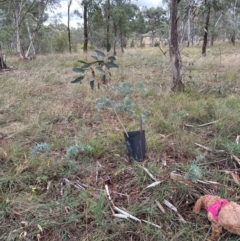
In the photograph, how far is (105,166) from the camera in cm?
190

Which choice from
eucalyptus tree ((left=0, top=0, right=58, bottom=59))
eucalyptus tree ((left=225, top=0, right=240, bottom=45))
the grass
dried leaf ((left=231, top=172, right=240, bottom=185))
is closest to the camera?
the grass

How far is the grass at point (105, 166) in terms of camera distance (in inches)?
52.0

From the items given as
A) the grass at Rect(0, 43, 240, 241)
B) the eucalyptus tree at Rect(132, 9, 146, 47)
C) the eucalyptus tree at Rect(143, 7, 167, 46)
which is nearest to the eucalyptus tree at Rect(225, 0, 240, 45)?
the eucalyptus tree at Rect(143, 7, 167, 46)

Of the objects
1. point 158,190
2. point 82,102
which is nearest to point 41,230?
point 158,190

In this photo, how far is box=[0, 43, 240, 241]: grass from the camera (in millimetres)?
1320

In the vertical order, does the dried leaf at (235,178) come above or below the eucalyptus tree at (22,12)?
below

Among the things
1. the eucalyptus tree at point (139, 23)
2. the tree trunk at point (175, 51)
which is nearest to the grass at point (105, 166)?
the tree trunk at point (175, 51)

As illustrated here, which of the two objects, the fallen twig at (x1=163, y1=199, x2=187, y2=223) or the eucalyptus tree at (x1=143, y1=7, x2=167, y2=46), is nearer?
the fallen twig at (x1=163, y1=199, x2=187, y2=223)

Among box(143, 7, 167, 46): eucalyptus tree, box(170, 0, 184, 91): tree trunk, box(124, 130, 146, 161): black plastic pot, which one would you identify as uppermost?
box(143, 7, 167, 46): eucalyptus tree

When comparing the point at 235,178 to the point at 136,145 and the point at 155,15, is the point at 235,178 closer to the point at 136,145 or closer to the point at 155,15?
the point at 136,145

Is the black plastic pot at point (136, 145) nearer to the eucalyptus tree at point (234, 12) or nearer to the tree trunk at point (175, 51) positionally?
the tree trunk at point (175, 51)

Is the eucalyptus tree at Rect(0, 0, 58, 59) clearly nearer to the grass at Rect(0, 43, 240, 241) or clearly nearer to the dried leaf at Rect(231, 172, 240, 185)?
the grass at Rect(0, 43, 240, 241)

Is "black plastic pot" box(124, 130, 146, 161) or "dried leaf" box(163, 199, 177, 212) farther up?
"black plastic pot" box(124, 130, 146, 161)

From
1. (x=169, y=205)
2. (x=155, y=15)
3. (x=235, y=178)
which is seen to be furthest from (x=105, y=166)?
(x=155, y=15)
